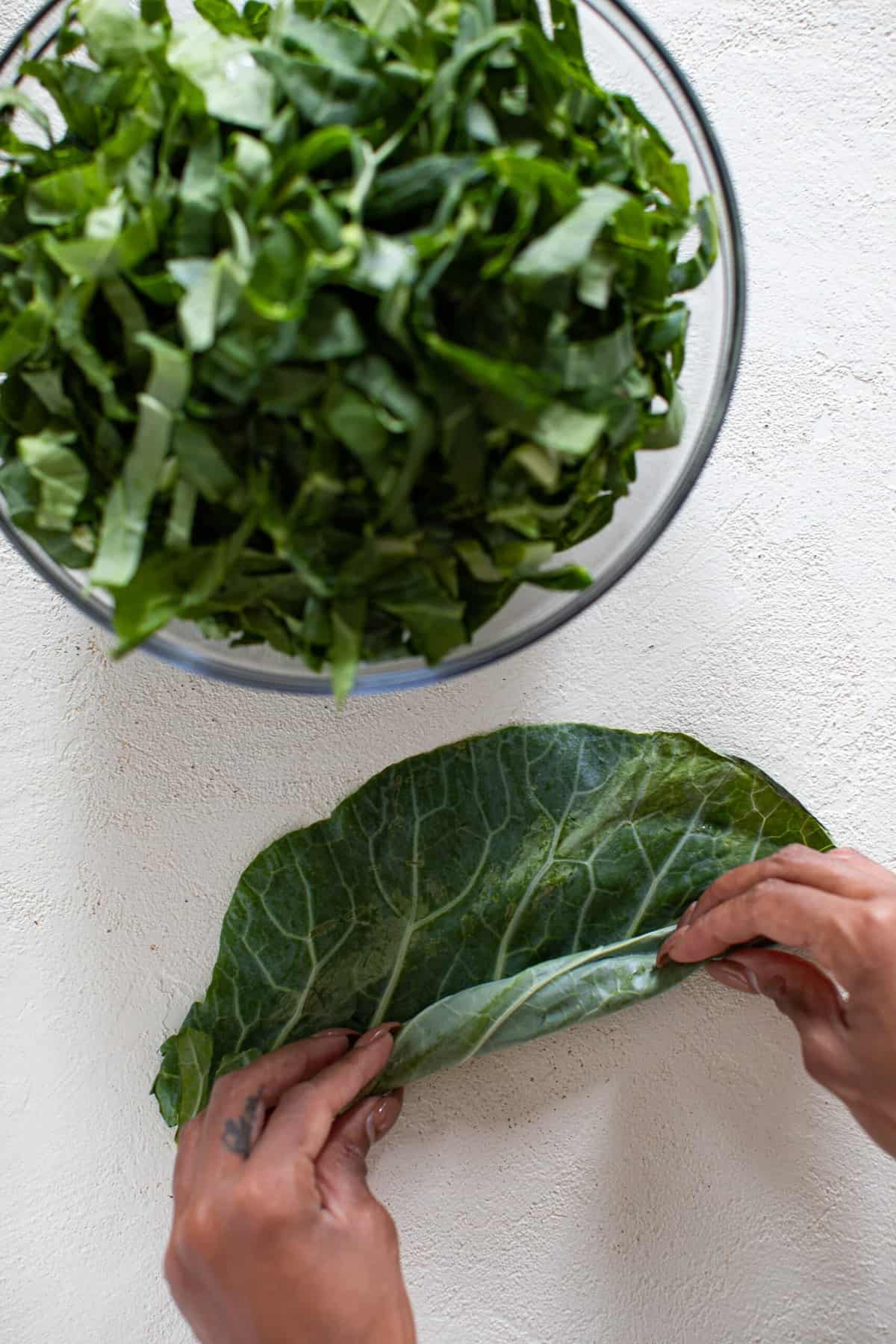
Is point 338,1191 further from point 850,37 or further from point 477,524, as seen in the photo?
point 850,37

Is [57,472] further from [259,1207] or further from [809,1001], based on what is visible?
[809,1001]

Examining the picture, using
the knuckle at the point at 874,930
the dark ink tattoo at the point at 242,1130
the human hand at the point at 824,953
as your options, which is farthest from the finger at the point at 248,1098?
the knuckle at the point at 874,930

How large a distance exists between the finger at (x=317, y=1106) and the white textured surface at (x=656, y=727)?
0.09 meters

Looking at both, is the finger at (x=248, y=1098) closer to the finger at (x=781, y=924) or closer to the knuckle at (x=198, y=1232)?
the knuckle at (x=198, y=1232)

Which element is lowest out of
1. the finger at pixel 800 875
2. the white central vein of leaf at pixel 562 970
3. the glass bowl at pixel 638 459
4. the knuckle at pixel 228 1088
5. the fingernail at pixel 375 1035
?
the knuckle at pixel 228 1088

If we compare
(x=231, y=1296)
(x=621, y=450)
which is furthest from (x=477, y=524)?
(x=231, y=1296)

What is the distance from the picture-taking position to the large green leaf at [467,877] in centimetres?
96

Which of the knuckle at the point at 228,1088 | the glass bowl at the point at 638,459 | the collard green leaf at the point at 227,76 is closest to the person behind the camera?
the collard green leaf at the point at 227,76

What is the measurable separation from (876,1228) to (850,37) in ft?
3.54

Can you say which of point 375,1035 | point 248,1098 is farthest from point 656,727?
point 248,1098

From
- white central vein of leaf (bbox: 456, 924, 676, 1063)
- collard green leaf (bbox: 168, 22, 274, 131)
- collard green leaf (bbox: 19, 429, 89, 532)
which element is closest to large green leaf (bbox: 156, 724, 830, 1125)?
white central vein of leaf (bbox: 456, 924, 676, 1063)

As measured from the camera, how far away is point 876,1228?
3.26 ft

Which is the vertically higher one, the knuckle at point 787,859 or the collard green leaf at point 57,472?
the collard green leaf at point 57,472

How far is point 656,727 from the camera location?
0.99 meters
